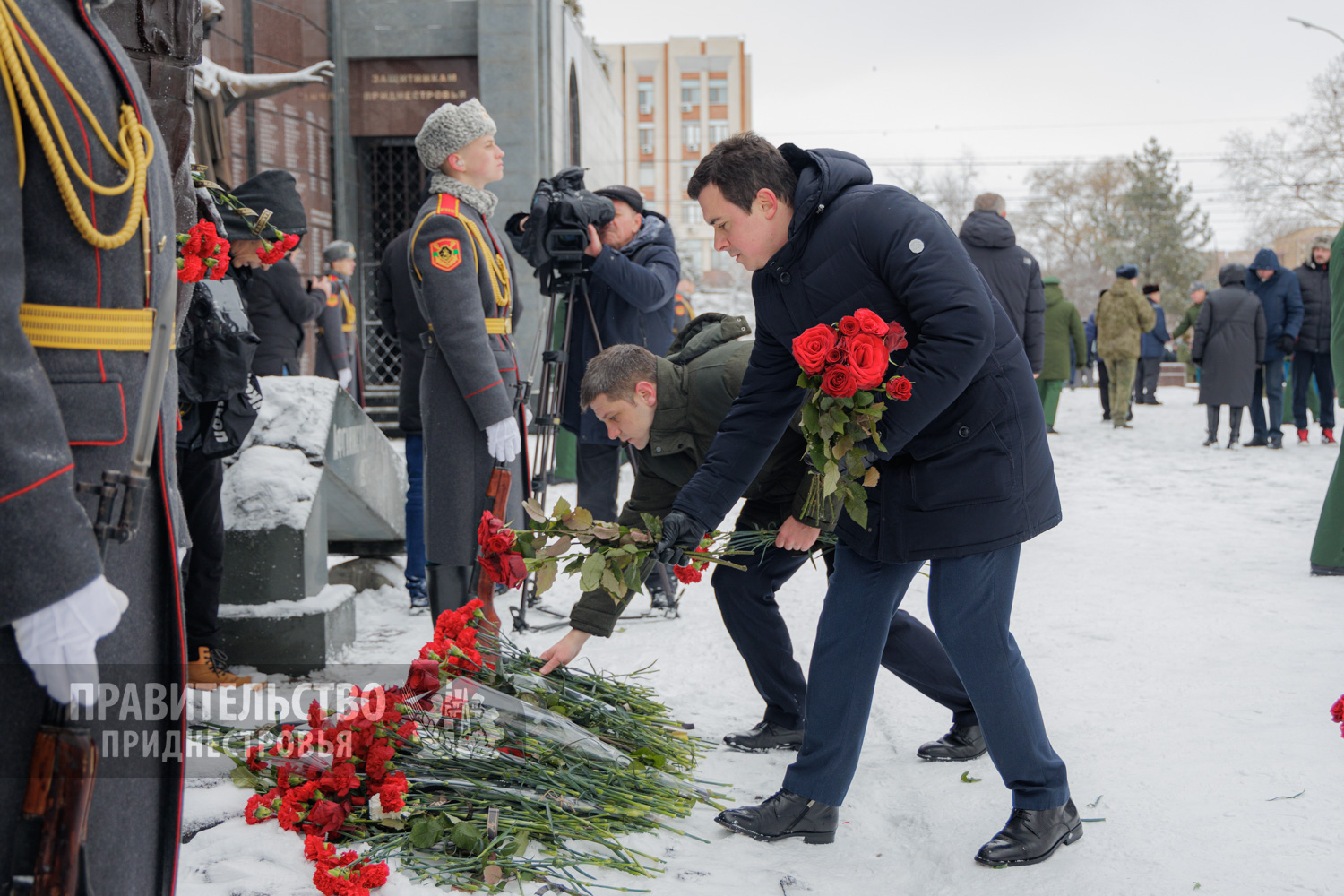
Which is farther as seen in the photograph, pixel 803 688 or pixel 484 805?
pixel 803 688

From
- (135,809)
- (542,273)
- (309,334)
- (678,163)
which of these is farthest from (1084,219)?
(135,809)

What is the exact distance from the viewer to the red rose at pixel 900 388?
2.21 meters

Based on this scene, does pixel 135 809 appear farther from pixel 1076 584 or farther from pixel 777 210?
pixel 1076 584

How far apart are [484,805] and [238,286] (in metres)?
2.54

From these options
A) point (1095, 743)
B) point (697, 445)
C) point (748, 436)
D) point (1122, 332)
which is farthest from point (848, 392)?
point (1122, 332)

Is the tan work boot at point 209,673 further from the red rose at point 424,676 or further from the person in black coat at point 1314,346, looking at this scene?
the person in black coat at point 1314,346

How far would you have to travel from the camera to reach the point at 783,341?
2572 mm

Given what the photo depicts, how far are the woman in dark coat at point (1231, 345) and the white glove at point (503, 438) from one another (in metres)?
9.02

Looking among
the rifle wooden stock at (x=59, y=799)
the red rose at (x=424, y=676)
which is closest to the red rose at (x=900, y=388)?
the red rose at (x=424, y=676)

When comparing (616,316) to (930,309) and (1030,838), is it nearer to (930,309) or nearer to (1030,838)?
(930,309)

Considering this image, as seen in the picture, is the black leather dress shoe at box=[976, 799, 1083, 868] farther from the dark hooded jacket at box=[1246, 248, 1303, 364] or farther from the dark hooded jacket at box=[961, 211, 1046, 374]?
the dark hooded jacket at box=[1246, 248, 1303, 364]

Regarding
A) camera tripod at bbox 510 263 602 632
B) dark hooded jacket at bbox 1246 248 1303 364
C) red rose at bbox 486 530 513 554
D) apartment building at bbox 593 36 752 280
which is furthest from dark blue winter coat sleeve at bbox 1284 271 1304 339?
apartment building at bbox 593 36 752 280

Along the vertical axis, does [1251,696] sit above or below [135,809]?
below

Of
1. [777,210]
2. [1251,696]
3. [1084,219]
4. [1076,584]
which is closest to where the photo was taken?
[777,210]
